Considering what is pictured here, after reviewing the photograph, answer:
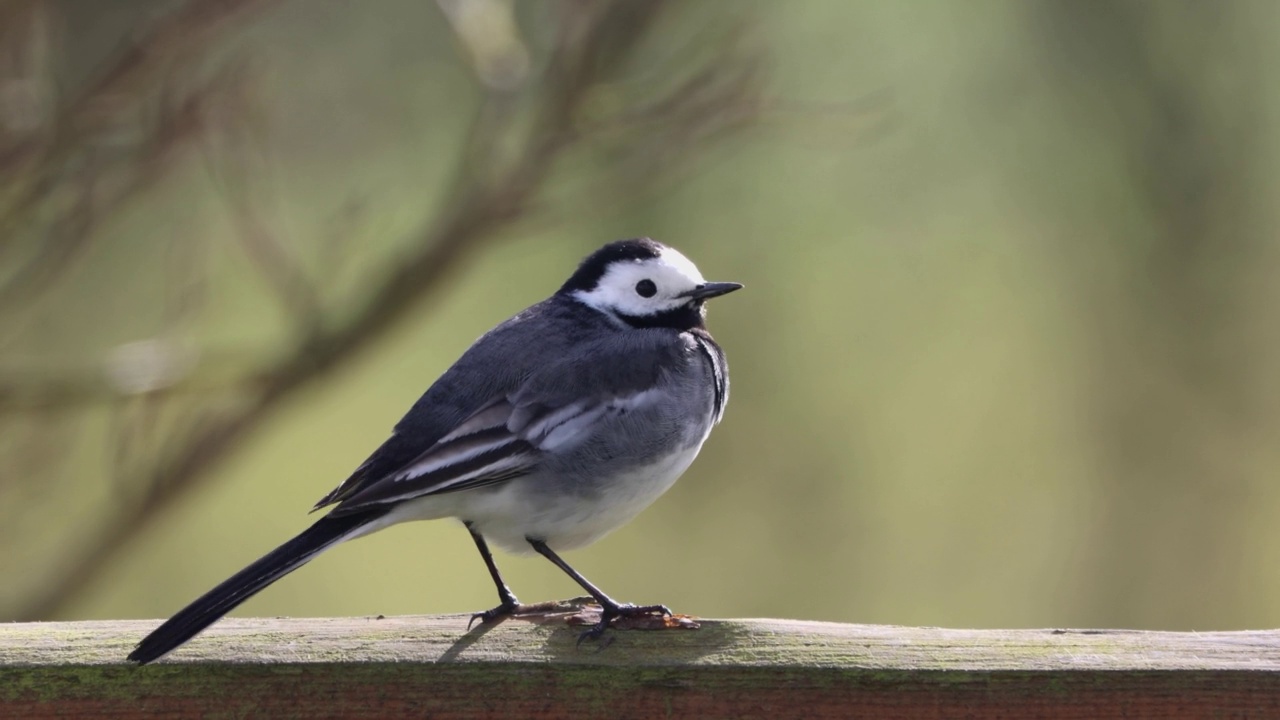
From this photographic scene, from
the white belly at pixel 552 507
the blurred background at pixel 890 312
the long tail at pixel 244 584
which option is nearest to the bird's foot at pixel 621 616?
the white belly at pixel 552 507

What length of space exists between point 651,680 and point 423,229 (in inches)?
128

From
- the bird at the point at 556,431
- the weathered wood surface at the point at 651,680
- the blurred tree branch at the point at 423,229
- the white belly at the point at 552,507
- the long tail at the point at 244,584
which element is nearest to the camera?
the long tail at the point at 244,584

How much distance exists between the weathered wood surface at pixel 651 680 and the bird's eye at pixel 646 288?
63.8 inches

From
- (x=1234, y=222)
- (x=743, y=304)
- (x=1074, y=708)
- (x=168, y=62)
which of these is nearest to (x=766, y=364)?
(x=743, y=304)

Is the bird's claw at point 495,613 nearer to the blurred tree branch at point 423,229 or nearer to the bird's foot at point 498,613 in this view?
the bird's foot at point 498,613

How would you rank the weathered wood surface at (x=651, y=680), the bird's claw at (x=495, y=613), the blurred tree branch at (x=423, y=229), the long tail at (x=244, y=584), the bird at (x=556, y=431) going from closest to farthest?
the long tail at (x=244, y=584) → the weathered wood surface at (x=651, y=680) → the bird's claw at (x=495, y=613) → the bird at (x=556, y=431) → the blurred tree branch at (x=423, y=229)

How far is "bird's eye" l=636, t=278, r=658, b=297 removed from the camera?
3904 millimetres

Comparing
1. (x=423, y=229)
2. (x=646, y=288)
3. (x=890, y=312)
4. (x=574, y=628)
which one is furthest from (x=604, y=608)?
(x=890, y=312)

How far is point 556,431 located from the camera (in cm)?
335

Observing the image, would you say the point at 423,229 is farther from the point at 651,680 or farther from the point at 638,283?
the point at 651,680

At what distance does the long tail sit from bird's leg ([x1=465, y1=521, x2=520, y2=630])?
1.03 ft

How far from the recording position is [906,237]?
7.30 meters

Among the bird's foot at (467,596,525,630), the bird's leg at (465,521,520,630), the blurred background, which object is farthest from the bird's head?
the blurred background

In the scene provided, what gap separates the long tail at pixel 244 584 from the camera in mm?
Result: 2268
